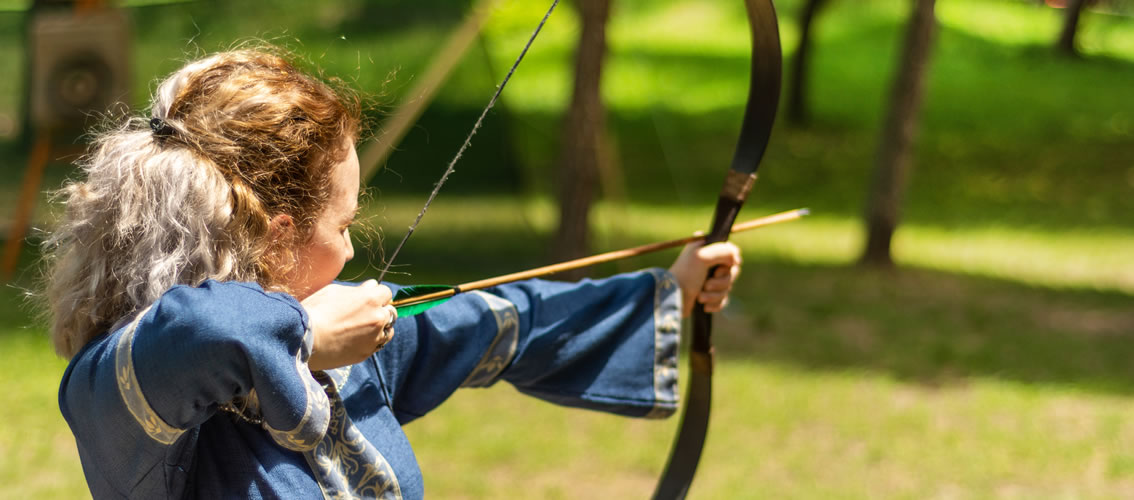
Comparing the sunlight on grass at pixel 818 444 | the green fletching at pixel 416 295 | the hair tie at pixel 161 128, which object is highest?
the hair tie at pixel 161 128

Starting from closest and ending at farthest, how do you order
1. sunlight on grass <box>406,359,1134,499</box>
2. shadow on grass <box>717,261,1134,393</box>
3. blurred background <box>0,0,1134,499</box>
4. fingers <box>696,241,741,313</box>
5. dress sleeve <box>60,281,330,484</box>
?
dress sleeve <box>60,281,330,484</box> → fingers <box>696,241,741,313</box> → sunlight on grass <box>406,359,1134,499</box> → blurred background <box>0,0,1134,499</box> → shadow on grass <box>717,261,1134,393</box>

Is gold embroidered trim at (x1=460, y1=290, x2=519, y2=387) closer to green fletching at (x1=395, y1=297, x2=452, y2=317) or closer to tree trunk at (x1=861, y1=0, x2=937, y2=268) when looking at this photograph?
green fletching at (x1=395, y1=297, x2=452, y2=317)

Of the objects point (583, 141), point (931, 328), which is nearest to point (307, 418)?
point (583, 141)

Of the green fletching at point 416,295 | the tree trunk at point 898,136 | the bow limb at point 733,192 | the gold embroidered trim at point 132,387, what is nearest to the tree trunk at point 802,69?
the tree trunk at point 898,136

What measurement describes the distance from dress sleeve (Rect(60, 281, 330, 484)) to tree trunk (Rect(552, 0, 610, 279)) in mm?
3595

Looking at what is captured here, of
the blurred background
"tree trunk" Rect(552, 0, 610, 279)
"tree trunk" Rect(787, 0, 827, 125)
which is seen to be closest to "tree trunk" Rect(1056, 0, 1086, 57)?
"tree trunk" Rect(787, 0, 827, 125)

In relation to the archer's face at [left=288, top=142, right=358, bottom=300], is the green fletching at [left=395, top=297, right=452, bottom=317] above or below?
below

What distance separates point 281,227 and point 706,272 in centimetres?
69

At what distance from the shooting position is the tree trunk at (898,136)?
17.5ft

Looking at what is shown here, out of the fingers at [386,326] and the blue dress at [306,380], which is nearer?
the blue dress at [306,380]

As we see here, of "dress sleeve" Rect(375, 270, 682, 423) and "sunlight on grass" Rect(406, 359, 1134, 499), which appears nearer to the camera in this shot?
"dress sleeve" Rect(375, 270, 682, 423)

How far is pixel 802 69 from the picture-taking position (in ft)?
35.7

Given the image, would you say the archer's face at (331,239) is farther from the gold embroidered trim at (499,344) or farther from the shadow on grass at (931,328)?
the shadow on grass at (931,328)

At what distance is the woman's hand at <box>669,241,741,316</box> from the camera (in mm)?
1511
